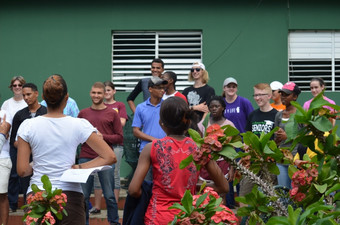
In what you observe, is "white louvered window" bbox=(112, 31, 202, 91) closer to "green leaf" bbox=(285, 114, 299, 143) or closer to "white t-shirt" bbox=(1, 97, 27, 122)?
"white t-shirt" bbox=(1, 97, 27, 122)

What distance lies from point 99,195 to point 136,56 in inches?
163

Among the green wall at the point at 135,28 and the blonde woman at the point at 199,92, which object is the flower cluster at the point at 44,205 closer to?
the blonde woman at the point at 199,92

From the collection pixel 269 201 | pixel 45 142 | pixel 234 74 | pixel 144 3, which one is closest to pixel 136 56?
pixel 144 3

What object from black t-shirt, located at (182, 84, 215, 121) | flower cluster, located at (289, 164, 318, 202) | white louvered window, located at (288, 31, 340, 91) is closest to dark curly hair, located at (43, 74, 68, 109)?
flower cluster, located at (289, 164, 318, 202)

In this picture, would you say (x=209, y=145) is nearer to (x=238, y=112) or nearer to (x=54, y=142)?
(x=54, y=142)

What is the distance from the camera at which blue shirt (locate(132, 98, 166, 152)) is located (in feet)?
25.9

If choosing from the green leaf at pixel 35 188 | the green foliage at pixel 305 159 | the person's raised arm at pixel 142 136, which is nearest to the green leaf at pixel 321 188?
the green foliage at pixel 305 159

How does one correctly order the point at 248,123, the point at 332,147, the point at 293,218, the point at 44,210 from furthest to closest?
the point at 248,123 < the point at 44,210 < the point at 332,147 < the point at 293,218

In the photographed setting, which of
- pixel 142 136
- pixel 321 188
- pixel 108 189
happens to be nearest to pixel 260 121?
pixel 142 136

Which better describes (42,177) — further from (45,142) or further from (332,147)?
(332,147)

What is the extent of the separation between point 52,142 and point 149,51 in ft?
26.2

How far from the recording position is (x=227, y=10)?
474 inches

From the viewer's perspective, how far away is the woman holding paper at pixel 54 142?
4457 millimetres

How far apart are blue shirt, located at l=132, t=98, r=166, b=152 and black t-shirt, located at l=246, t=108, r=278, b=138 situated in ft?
4.38
